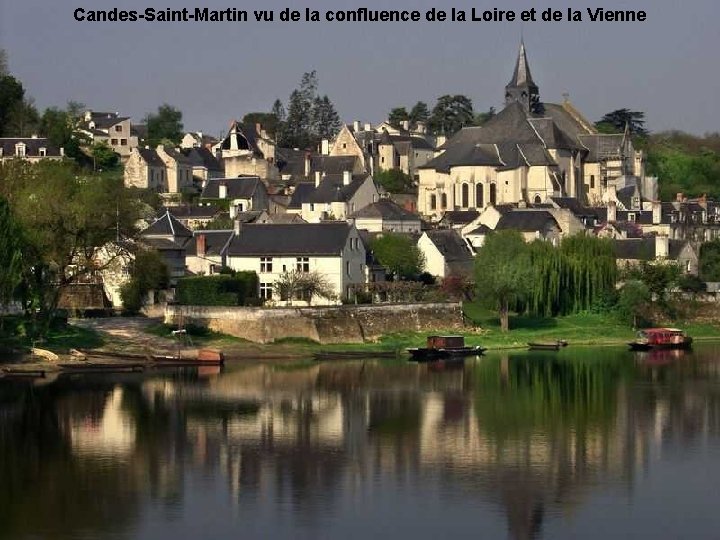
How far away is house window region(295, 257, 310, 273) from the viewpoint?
74.3 metres

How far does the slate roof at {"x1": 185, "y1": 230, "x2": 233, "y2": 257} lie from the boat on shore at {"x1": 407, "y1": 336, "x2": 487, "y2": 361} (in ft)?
47.2

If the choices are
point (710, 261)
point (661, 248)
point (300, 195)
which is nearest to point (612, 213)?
point (710, 261)

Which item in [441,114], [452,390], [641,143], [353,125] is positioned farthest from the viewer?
[441,114]

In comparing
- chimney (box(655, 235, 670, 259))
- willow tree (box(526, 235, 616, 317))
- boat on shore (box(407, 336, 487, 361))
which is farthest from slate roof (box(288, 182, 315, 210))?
boat on shore (box(407, 336, 487, 361))

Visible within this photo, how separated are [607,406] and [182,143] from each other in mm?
90298

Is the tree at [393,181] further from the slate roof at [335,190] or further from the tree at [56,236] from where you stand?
the tree at [56,236]

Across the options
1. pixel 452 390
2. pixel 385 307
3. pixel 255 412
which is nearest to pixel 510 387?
pixel 452 390

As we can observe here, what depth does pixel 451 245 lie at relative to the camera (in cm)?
8506

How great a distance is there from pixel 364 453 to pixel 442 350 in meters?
22.2

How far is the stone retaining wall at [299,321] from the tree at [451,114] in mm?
88271

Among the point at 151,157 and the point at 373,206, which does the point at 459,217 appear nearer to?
the point at 373,206

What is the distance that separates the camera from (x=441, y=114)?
158 meters

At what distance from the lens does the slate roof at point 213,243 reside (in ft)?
256

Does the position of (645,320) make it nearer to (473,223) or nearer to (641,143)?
(473,223)
